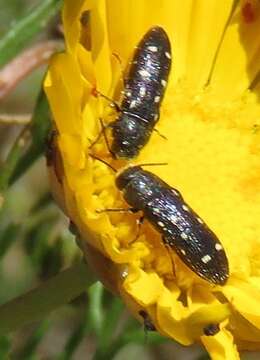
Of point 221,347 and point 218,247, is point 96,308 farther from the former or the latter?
point 221,347

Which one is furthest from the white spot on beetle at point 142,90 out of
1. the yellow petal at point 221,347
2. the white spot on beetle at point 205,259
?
the yellow petal at point 221,347

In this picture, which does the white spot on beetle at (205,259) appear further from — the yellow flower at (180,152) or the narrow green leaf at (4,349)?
the narrow green leaf at (4,349)

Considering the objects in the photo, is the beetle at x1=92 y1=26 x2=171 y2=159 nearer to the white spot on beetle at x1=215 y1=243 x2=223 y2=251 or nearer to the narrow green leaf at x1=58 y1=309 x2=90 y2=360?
the white spot on beetle at x1=215 y1=243 x2=223 y2=251

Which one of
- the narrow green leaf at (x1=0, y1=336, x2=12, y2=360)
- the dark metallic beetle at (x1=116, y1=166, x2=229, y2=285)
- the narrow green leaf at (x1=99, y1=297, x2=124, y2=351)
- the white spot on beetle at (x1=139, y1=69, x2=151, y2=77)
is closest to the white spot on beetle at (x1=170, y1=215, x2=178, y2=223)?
the dark metallic beetle at (x1=116, y1=166, x2=229, y2=285)

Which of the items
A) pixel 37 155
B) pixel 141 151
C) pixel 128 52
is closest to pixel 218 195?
pixel 141 151

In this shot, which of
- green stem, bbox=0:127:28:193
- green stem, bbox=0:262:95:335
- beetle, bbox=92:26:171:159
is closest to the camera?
green stem, bbox=0:262:95:335

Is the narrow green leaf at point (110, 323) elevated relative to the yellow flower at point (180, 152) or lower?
lower
